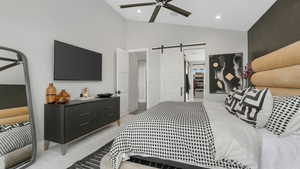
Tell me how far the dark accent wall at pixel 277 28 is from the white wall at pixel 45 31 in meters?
3.64

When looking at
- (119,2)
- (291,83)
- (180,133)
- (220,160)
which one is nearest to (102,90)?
(119,2)

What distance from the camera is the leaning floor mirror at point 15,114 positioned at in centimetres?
167

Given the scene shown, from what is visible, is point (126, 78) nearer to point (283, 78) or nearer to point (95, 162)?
point (95, 162)

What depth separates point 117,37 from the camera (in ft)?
14.5

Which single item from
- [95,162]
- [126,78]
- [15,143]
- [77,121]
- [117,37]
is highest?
[117,37]

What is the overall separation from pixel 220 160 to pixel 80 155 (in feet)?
6.33

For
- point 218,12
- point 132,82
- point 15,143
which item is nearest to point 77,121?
point 15,143

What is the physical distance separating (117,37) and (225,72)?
10.9 feet

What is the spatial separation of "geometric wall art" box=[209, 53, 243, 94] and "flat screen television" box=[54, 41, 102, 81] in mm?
3056

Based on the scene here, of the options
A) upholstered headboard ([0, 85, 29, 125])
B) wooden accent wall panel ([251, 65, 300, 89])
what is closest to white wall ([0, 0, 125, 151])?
upholstered headboard ([0, 85, 29, 125])

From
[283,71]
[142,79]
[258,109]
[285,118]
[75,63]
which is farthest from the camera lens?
[142,79]

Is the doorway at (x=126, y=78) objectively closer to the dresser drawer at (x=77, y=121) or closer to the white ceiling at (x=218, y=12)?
the white ceiling at (x=218, y=12)

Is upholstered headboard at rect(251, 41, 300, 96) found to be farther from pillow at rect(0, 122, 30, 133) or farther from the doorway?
pillow at rect(0, 122, 30, 133)

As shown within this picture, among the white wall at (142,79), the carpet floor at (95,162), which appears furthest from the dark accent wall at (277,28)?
the white wall at (142,79)
